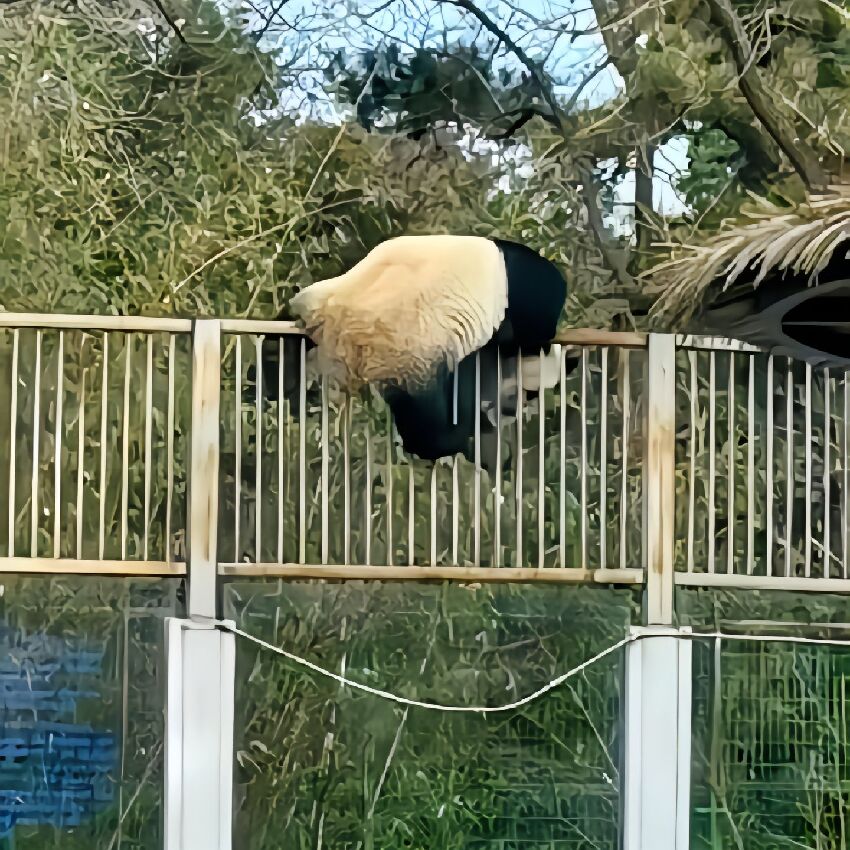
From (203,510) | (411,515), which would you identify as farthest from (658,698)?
(203,510)

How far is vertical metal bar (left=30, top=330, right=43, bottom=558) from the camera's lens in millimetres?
1325

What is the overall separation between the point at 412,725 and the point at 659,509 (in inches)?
18.0

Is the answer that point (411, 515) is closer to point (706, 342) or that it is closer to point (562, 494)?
point (562, 494)

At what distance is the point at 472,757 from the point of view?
4.46ft

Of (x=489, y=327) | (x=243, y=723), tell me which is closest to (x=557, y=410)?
(x=489, y=327)

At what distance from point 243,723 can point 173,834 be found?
A: 171 millimetres

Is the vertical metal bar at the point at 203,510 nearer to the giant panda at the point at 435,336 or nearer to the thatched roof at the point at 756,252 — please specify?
the giant panda at the point at 435,336

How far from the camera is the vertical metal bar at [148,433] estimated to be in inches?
52.8

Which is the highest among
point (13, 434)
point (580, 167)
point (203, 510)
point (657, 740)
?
point (580, 167)

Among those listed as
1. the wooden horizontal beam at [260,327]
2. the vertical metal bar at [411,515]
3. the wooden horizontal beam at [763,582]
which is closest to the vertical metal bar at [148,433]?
the wooden horizontal beam at [260,327]

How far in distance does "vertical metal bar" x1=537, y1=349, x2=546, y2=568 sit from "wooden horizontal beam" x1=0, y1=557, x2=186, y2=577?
1.61 ft

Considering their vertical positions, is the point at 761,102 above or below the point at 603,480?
above

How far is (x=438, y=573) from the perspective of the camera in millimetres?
1360

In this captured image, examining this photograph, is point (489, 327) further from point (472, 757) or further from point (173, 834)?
point (173, 834)
